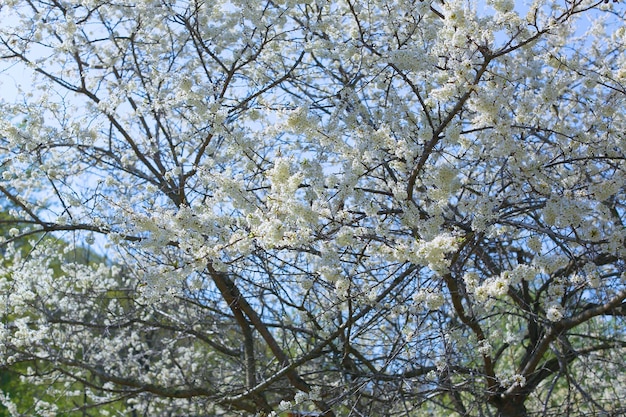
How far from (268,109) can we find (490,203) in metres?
1.41

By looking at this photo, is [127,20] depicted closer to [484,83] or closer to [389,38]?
[389,38]

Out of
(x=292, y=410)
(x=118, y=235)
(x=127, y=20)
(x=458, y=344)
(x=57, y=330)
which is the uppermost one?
(x=127, y=20)

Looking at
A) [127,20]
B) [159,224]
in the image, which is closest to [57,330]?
[127,20]

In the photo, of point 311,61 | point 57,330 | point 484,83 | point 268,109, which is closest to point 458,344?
point 484,83

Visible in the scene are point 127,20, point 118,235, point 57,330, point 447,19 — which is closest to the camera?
point 447,19

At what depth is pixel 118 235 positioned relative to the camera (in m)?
4.40

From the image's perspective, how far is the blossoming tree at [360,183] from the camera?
3715 millimetres

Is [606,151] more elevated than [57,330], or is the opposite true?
[57,330]

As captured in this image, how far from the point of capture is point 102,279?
28.7ft

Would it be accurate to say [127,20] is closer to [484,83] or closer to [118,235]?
[118,235]

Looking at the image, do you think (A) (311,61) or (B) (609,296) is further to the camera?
(A) (311,61)

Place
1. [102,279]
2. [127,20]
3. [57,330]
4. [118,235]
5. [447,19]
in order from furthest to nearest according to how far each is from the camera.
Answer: [102,279] → [57,330] → [127,20] → [118,235] → [447,19]

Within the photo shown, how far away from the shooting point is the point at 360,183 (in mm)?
5043

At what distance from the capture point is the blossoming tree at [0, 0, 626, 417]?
3.71 m
